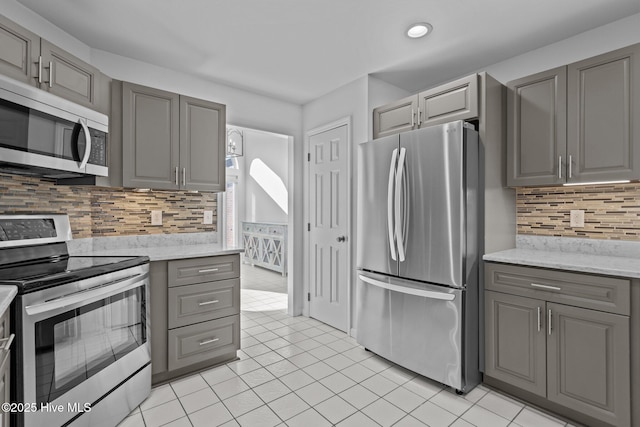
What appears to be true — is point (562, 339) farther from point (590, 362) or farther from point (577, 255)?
point (577, 255)

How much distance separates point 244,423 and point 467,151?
222cm

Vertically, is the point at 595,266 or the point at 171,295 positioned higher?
the point at 595,266

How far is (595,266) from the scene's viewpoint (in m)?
1.79

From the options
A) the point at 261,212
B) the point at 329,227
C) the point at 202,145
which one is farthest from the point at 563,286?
the point at 261,212

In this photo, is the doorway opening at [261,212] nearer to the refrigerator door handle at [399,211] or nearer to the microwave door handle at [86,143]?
the refrigerator door handle at [399,211]

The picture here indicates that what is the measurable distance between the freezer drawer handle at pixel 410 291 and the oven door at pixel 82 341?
168cm

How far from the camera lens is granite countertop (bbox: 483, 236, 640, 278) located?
178 centimetres

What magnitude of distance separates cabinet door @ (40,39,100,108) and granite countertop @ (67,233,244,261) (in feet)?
3.47

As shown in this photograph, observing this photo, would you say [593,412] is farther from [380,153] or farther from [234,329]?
[234,329]

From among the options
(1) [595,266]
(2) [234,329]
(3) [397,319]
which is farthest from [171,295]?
(1) [595,266]

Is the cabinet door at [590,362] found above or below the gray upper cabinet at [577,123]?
below

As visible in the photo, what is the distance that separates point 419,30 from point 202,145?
194cm

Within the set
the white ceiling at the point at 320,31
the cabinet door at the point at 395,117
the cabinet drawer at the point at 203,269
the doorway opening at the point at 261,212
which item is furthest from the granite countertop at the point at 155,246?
the doorway opening at the point at 261,212

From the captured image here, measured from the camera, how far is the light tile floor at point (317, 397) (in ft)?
6.23
